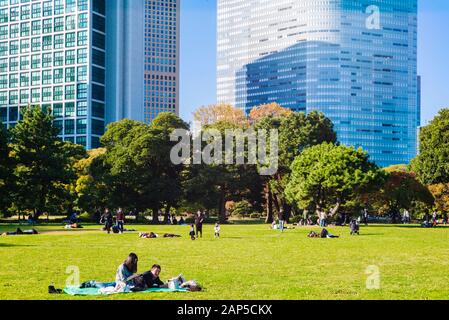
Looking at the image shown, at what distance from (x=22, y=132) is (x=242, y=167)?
2557cm

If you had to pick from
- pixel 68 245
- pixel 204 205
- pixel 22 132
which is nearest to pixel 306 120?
pixel 204 205

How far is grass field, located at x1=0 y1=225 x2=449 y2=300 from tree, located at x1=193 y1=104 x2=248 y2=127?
3084 inches

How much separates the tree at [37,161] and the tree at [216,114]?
42.0 m

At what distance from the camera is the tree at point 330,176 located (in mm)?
63781

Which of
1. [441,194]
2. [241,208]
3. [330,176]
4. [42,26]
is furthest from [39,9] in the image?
[330,176]

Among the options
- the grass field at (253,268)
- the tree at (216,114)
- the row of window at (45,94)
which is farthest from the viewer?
the row of window at (45,94)

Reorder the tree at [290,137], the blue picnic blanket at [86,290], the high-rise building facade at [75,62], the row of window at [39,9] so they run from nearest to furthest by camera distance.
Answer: the blue picnic blanket at [86,290] < the tree at [290,137] < the high-rise building facade at [75,62] < the row of window at [39,9]

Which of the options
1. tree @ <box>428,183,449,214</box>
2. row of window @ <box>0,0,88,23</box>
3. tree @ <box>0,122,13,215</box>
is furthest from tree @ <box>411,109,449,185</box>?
row of window @ <box>0,0,88,23</box>

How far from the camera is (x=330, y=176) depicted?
64.1 meters

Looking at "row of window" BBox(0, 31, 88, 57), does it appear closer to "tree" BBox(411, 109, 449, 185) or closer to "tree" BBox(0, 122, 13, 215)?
"tree" BBox(0, 122, 13, 215)

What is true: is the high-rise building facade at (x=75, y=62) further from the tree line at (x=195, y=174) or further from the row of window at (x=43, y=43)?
the tree line at (x=195, y=174)

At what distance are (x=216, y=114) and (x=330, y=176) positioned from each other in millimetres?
52306

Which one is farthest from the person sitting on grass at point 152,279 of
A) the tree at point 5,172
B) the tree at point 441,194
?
the tree at point 441,194

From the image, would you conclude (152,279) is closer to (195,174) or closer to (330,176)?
(330,176)
